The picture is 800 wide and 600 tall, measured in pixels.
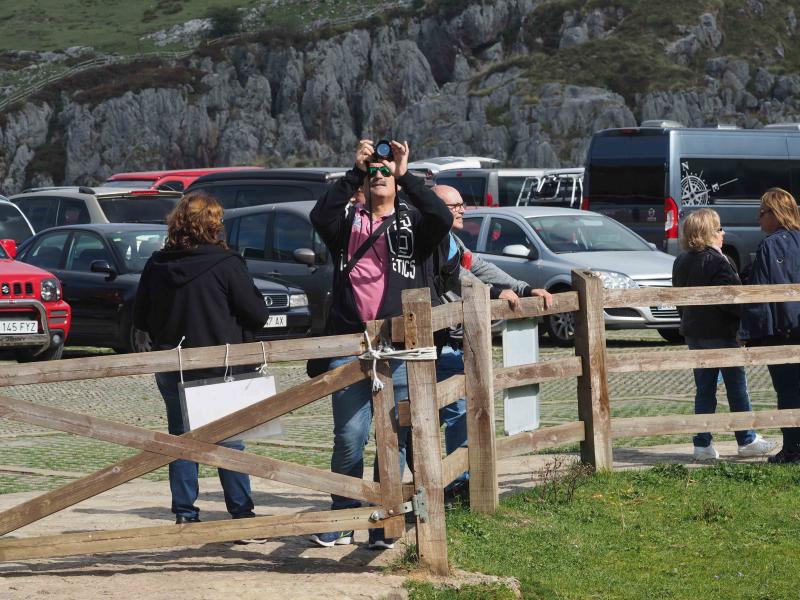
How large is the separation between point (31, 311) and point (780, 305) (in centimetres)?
894

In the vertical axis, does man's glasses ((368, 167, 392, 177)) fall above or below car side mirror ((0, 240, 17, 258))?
above

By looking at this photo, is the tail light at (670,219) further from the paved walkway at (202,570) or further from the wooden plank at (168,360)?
the wooden plank at (168,360)

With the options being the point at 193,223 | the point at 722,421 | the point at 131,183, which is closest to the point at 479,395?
the point at 193,223

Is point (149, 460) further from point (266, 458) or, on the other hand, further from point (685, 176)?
point (685, 176)

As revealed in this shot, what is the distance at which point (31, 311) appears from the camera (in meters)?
14.6

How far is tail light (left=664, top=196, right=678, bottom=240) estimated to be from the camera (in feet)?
74.8

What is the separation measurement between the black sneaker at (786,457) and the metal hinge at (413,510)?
3.80m

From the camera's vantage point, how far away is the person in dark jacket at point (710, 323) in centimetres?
875

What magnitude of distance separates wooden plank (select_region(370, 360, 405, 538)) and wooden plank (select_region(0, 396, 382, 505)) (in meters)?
0.07

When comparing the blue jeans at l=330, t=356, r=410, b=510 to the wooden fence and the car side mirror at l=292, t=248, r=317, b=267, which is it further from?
the car side mirror at l=292, t=248, r=317, b=267

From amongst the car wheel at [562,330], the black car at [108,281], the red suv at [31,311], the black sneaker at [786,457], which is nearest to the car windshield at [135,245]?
the black car at [108,281]

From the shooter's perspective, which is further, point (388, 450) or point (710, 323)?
point (710, 323)

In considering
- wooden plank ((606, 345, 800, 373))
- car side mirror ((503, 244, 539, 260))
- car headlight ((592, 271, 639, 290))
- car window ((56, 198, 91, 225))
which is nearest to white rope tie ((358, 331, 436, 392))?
wooden plank ((606, 345, 800, 373))

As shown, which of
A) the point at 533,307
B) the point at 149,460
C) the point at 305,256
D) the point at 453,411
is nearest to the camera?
the point at 149,460
